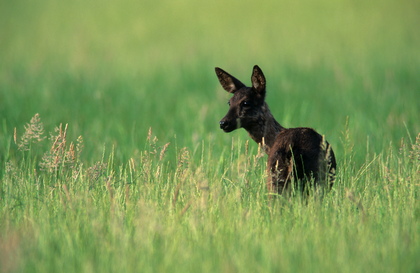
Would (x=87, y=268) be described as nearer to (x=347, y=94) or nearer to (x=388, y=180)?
(x=388, y=180)

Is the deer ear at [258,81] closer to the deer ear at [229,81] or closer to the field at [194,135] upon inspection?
the deer ear at [229,81]

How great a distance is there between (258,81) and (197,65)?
7.91m

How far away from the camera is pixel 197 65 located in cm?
1520

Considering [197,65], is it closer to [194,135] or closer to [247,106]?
[194,135]

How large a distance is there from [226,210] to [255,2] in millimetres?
19559

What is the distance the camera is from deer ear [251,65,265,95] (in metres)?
7.33

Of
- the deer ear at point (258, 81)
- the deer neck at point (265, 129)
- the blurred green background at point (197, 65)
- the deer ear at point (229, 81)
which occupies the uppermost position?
the blurred green background at point (197, 65)

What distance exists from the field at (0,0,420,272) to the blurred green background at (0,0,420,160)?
2.4 inches

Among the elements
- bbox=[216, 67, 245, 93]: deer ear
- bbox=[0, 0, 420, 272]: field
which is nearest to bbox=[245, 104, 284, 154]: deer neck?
bbox=[0, 0, 420, 272]: field

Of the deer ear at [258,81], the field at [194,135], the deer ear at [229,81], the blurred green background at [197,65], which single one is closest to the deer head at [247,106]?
the deer ear at [258,81]

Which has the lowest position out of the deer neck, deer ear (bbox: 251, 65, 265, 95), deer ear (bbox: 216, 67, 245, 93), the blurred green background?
the deer neck

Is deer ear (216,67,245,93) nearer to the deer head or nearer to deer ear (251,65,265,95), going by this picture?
the deer head

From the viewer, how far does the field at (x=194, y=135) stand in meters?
4.72

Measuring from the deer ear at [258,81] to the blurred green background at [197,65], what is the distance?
1.31 meters
